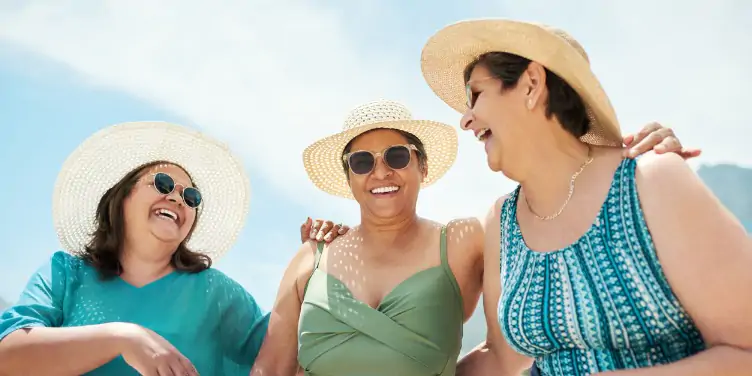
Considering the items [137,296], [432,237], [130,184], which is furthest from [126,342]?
[432,237]

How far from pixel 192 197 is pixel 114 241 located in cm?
56

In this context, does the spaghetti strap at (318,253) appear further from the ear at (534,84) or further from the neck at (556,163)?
the ear at (534,84)

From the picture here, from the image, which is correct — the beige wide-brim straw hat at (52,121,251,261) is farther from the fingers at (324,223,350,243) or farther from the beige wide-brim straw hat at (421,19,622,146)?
the beige wide-brim straw hat at (421,19,622,146)

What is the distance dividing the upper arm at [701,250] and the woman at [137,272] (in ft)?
7.77

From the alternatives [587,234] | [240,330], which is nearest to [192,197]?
[240,330]

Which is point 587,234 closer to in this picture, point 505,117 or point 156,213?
point 505,117

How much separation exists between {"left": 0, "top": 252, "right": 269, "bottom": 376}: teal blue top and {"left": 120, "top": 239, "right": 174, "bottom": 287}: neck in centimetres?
6

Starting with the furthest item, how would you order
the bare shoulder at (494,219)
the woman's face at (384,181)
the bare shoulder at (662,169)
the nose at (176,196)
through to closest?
the nose at (176,196) → the woman's face at (384,181) → the bare shoulder at (494,219) → the bare shoulder at (662,169)

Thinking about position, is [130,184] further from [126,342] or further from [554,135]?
[554,135]

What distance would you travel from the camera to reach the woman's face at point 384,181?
3.58 meters

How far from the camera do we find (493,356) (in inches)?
125

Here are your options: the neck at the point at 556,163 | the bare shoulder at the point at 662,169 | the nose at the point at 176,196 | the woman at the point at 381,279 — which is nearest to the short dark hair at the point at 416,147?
the woman at the point at 381,279

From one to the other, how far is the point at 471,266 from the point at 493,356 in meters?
0.49

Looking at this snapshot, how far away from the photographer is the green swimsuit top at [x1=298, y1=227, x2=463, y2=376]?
3.16 m
